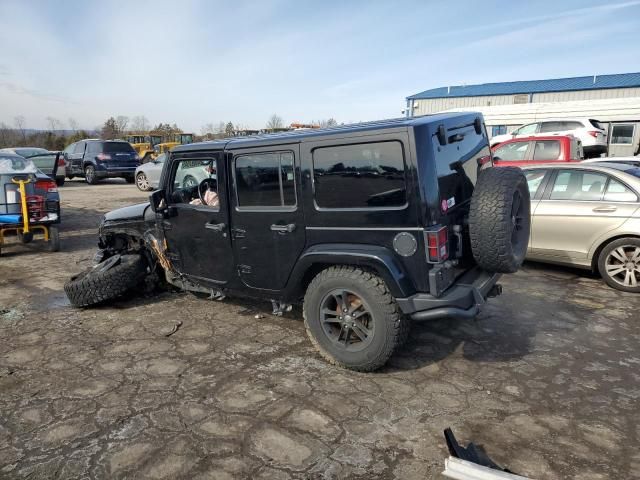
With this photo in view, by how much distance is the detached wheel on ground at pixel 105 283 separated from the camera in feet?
16.0

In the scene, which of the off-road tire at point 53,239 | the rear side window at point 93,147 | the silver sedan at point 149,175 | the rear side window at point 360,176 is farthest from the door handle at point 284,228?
the rear side window at point 93,147

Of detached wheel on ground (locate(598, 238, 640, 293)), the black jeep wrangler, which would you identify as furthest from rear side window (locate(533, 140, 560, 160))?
the black jeep wrangler

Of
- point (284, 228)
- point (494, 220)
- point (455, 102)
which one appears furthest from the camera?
point (455, 102)

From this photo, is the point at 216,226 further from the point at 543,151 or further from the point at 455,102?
the point at 455,102

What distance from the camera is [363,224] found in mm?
3334

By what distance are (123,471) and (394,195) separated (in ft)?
7.90

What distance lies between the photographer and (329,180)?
3.46 meters

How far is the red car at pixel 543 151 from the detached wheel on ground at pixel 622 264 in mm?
4177

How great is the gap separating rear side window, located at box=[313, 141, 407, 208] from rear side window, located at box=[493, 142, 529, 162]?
23.7 feet

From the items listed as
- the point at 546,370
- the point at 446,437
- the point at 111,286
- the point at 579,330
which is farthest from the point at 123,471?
the point at 579,330

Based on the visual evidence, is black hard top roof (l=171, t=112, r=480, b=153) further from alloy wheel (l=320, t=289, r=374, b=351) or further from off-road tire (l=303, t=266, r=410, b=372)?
alloy wheel (l=320, t=289, r=374, b=351)

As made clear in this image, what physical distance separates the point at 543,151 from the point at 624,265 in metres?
4.84

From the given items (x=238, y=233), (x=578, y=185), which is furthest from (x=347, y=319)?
(x=578, y=185)

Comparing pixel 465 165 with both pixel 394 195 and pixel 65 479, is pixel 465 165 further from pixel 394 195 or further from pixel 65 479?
pixel 65 479
